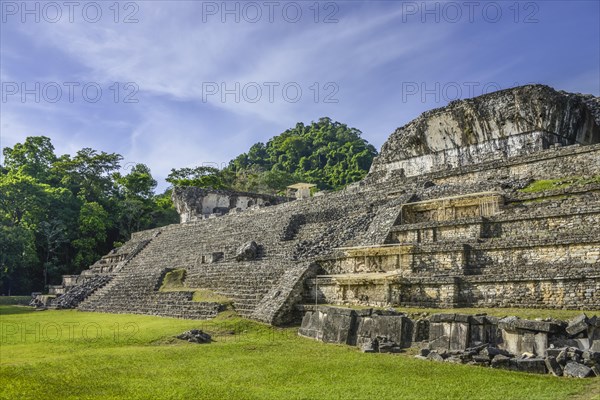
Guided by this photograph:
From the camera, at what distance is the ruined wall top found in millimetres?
18875

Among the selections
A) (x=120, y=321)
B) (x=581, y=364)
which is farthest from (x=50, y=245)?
(x=581, y=364)

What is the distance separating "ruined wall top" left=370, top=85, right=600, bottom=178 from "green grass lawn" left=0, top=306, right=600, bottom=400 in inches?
517

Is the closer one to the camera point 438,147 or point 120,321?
point 120,321

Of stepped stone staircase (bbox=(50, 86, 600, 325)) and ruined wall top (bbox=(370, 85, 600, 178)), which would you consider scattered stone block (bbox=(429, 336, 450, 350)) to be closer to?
stepped stone staircase (bbox=(50, 86, 600, 325))

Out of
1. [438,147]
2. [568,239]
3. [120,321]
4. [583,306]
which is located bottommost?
[120,321]

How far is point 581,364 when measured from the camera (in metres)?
6.59

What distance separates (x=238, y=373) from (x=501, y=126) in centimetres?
1610

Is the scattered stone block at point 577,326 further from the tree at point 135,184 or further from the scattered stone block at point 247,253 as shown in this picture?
the tree at point 135,184

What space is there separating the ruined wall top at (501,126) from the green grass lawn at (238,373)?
13143 millimetres

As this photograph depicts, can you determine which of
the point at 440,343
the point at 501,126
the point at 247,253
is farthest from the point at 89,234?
the point at 440,343

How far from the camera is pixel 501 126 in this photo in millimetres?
19938

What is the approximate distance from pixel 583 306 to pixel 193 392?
6437mm

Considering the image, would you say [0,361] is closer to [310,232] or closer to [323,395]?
[323,395]

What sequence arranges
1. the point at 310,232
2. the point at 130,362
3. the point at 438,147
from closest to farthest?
the point at 130,362 < the point at 310,232 < the point at 438,147
